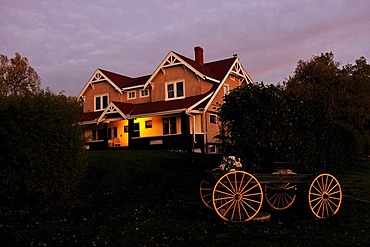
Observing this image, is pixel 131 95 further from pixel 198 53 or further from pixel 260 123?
pixel 260 123

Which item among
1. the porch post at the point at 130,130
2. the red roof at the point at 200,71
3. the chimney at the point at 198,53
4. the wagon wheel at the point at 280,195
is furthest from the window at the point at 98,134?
the wagon wheel at the point at 280,195

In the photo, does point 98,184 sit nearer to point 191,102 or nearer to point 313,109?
point 313,109

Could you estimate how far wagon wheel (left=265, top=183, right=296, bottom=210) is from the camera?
1192 centimetres

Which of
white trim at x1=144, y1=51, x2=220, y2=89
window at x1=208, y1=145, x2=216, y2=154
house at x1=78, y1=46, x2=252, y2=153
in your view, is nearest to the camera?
house at x1=78, y1=46, x2=252, y2=153

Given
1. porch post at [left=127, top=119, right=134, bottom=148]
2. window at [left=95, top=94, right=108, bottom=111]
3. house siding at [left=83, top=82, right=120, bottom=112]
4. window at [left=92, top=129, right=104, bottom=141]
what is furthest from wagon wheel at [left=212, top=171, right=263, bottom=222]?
window at [left=95, top=94, right=108, bottom=111]

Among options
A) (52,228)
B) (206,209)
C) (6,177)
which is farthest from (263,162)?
(6,177)

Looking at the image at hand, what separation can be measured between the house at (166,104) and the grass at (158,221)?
12526mm

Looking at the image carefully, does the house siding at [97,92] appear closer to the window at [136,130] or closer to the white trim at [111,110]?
the white trim at [111,110]

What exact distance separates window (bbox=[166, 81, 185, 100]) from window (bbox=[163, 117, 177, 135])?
2.61 meters

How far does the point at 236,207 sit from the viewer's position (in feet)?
35.2

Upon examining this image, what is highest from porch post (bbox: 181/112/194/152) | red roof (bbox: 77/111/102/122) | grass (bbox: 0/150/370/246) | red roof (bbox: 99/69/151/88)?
red roof (bbox: 99/69/151/88)

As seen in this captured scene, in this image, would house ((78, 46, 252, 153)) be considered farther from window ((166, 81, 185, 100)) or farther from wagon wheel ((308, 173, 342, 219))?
wagon wheel ((308, 173, 342, 219))

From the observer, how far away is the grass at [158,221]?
8852mm

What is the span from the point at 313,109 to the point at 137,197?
327 inches
